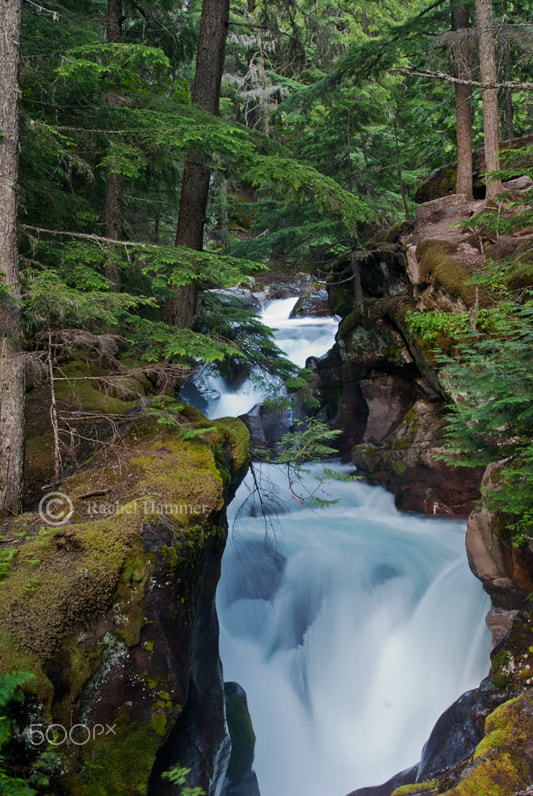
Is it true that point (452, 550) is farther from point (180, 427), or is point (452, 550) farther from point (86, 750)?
point (86, 750)

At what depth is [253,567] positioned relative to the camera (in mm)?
9070

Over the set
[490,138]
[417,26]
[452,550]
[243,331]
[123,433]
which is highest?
[417,26]

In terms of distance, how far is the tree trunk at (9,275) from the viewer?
13.6ft

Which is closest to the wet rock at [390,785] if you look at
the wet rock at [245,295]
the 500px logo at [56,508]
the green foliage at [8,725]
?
the green foliage at [8,725]

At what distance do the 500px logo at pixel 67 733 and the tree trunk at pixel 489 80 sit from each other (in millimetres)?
10268

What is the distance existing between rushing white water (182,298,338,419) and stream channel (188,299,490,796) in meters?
6.20

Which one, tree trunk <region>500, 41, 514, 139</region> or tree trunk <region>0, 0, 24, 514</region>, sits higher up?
tree trunk <region>500, 41, 514, 139</region>

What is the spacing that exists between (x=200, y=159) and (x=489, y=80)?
253 inches

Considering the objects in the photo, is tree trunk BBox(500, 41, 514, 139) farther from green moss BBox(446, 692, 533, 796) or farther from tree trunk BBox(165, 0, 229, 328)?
green moss BBox(446, 692, 533, 796)

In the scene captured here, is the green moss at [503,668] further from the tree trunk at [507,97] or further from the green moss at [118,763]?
the tree trunk at [507,97]

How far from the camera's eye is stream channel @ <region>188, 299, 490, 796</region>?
6.36 metres

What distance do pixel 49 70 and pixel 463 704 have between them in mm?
9091

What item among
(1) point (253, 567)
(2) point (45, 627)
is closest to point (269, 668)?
(1) point (253, 567)

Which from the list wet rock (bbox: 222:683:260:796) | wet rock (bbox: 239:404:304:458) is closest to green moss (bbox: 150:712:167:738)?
wet rock (bbox: 222:683:260:796)
